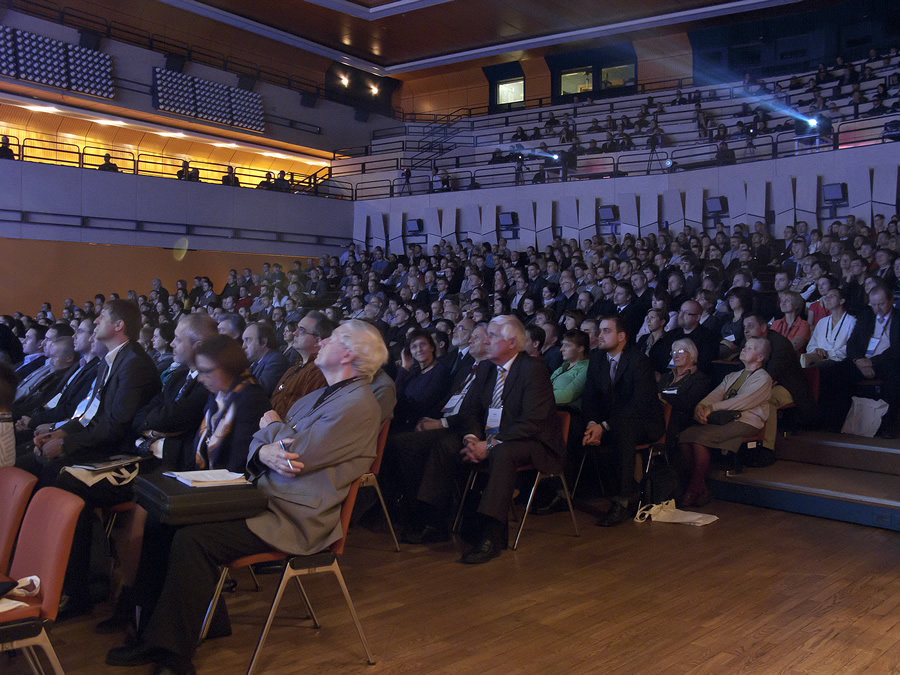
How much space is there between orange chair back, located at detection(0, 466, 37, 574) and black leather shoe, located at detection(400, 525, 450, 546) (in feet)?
6.75

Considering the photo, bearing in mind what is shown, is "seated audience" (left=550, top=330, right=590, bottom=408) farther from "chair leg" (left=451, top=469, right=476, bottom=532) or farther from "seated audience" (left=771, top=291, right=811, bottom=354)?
"seated audience" (left=771, top=291, right=811, bottom=354)

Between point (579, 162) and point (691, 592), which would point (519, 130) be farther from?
point (691, 592)

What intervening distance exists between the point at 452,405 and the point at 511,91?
17775 millimetres

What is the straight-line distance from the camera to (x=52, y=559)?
185 centimetres

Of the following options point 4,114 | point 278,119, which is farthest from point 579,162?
point 4,114

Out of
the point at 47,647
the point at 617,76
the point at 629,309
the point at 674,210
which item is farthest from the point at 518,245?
the point at 47,647

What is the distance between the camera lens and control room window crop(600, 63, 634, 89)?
1888 cm

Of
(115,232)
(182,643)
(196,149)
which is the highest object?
(196,149)

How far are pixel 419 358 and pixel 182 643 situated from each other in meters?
2.77

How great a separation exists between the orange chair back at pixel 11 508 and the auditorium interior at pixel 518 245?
40 mm

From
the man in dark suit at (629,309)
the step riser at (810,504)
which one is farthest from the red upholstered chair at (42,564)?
the man in dark suit at (629,309)

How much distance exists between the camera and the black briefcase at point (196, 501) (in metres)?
2.20

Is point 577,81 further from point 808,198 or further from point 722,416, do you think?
point 722,416

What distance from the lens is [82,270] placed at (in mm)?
13422
